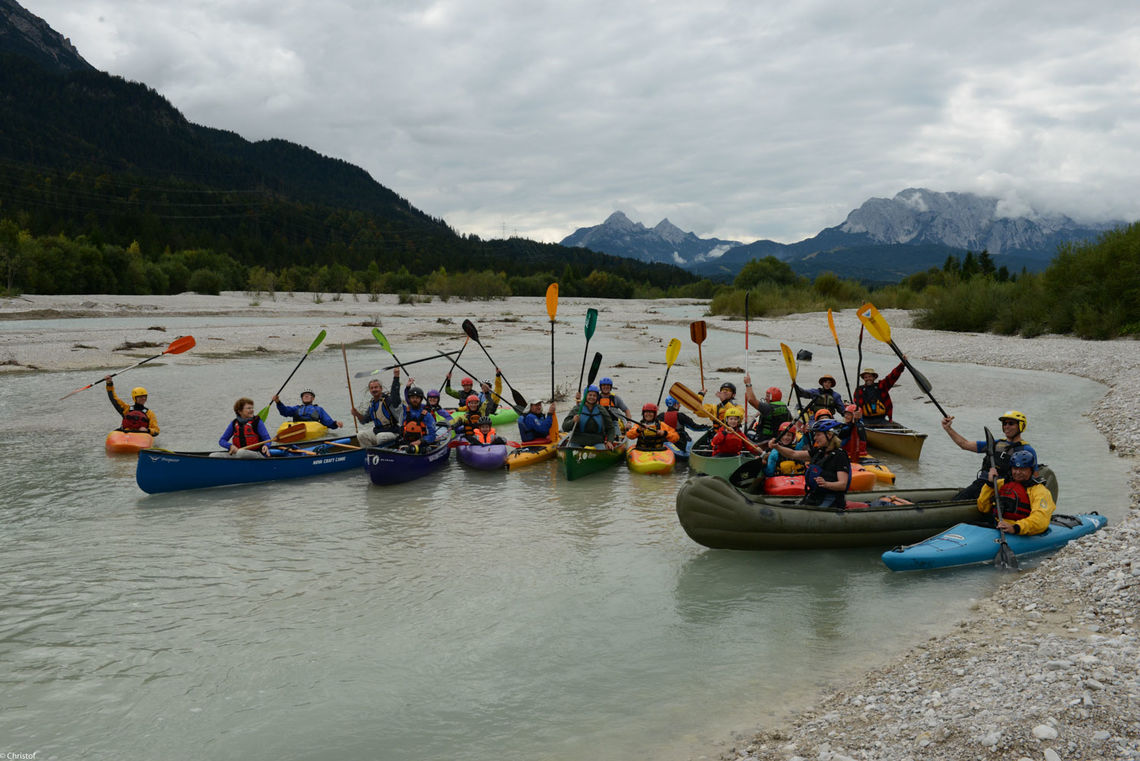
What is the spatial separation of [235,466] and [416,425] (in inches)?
116

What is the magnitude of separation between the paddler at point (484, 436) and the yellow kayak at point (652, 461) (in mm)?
2502

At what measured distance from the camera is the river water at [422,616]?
5.21 metres

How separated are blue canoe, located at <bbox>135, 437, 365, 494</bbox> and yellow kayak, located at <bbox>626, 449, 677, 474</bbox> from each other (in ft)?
15.9

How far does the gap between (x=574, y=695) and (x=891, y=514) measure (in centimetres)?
457

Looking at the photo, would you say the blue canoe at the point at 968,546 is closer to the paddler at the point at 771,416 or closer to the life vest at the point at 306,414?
the paddler at the point at 771,416

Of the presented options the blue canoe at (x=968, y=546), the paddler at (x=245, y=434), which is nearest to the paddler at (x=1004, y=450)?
the blue canoe at (x=968, y=546)

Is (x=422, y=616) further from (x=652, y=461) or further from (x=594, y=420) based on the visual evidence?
(x=594, y=420)

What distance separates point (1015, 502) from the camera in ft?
25.7

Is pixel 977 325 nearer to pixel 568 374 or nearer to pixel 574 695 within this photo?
pixel 568 374

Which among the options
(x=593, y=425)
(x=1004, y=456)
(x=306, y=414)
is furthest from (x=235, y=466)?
(x=1004, y=456)

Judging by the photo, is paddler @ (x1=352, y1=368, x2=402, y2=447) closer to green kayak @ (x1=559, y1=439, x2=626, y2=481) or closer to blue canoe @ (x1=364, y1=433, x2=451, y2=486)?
blue canoe @ (x1=364, y1=433, x2=451, y2=486)

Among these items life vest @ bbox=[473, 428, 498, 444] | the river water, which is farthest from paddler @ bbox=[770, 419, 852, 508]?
life vest @ bbox=[473, 428, 498, 444]

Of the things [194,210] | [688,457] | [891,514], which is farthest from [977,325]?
[194,210]

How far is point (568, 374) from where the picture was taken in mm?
25328
